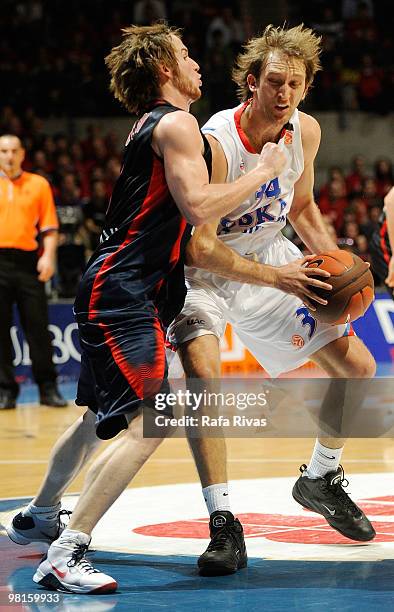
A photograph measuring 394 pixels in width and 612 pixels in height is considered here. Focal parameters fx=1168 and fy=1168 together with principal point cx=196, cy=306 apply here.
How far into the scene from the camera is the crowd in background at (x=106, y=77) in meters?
14.8

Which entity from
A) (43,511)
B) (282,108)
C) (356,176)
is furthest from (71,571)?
(356,176)

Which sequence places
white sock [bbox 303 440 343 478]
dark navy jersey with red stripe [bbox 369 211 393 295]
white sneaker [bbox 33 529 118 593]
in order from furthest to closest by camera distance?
1. dark navy jersey with red stripe [bbox 369 211 393 295]
2. white sock [bbox 303 440 343 478]
3. white sneaker [bbox 33 529 118 593]

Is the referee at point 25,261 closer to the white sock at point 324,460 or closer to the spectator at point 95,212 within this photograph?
the spectator at point 95,212

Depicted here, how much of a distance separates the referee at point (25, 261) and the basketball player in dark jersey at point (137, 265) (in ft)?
17.2

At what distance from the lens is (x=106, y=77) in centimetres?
1708

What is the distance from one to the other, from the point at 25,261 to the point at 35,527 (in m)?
5.25

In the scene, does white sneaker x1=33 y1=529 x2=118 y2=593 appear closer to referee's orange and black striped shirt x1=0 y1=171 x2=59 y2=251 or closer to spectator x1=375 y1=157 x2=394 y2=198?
referee's orange and black striped shirt x1=0 y1=171 x2=59 y2=251

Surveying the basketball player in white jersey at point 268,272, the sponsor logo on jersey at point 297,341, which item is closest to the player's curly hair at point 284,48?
the basketball player in white jersey at point 268,272

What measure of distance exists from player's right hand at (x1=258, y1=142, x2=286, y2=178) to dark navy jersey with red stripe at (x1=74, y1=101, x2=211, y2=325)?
0.36m

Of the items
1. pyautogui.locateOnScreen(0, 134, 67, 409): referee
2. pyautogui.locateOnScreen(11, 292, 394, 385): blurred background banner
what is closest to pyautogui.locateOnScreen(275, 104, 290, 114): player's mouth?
pyautogui.locateOnScreen(0, 134, 67, 409): referee

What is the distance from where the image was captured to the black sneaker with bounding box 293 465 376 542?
4789 mm

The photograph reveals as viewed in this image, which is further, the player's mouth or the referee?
the referee

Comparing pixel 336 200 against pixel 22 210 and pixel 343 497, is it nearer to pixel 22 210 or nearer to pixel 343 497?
pixel 22 210

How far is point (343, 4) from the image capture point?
1928cm
